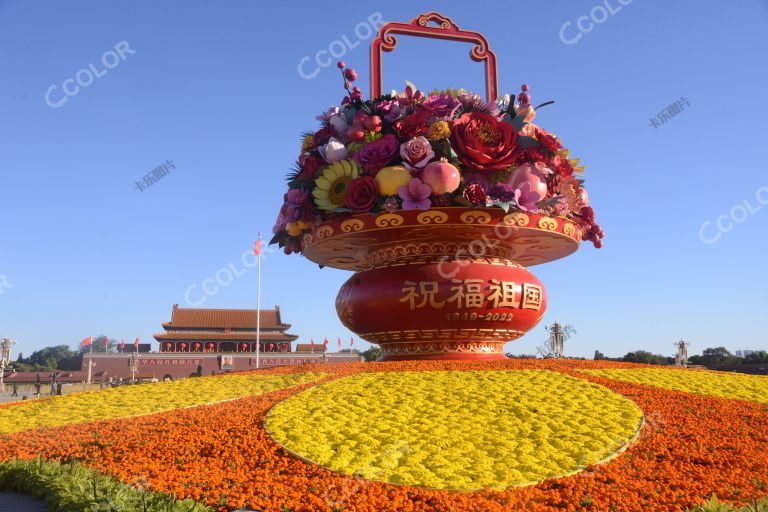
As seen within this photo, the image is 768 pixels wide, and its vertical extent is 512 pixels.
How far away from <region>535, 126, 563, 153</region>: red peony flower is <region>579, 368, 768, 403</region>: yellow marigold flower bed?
326 centimetres

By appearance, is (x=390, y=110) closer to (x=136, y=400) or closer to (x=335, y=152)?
(x=335, y=152)

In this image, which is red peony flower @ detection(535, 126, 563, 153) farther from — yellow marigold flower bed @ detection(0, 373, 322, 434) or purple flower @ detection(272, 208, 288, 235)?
yellow marigold flower bed @ detection(0, 373, 322, 434)

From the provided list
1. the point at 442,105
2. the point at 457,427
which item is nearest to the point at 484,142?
the point at 442,105

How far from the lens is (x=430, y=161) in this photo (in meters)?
8.62

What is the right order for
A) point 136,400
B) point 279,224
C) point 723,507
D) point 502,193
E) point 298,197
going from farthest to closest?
point 279,224 < point 298,197 < point 502,193 < point 136,400 < point 723,507

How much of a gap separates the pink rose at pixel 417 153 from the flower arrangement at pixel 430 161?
1 centimetres

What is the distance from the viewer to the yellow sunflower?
892 centimetres

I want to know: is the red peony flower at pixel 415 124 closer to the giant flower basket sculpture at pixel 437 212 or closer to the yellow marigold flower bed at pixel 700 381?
the giant flower basket sculpture at pixel 437 212

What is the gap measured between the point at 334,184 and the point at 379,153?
33.4 inches

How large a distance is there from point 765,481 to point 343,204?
608 centimetres

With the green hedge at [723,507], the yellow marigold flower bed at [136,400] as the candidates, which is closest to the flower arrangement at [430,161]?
the yellow marigold flower bed at [136,400]

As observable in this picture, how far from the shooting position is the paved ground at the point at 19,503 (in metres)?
4.55

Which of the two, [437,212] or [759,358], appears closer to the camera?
[437,212]

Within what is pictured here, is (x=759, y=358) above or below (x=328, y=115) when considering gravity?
below
